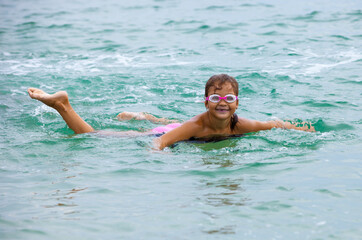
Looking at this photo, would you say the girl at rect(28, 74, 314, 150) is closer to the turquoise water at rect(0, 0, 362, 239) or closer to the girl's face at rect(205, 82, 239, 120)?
the girl's face at rect(205, 82, 239, 120)

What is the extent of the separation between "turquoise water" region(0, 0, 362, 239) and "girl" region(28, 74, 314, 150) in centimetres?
16

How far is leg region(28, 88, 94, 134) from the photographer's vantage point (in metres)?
6.87

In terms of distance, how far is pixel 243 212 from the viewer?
4.41 m

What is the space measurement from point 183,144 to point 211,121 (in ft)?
1.63

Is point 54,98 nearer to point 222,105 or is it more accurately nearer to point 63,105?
point 63,105

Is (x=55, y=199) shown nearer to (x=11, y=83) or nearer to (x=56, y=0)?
(x=11, y=83)

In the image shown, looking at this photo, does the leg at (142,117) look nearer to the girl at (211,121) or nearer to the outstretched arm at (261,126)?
the girl at (211,121)

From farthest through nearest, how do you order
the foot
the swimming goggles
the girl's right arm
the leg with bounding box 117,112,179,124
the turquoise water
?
the leg with bounding box 117,112,179,124 < the foot < the girl's right arm < the swimming goggles < the turquoise water

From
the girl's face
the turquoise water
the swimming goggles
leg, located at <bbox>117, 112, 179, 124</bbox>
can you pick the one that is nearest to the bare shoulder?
the turquoise water

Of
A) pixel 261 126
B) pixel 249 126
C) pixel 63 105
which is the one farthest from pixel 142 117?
pixel 261 126

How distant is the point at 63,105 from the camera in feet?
22.7

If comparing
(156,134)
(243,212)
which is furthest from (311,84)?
(243,212)

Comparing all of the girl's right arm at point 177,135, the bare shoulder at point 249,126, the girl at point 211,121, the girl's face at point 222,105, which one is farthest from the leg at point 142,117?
the girl's face at point 222,105

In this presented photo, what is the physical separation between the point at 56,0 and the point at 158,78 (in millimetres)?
17816
